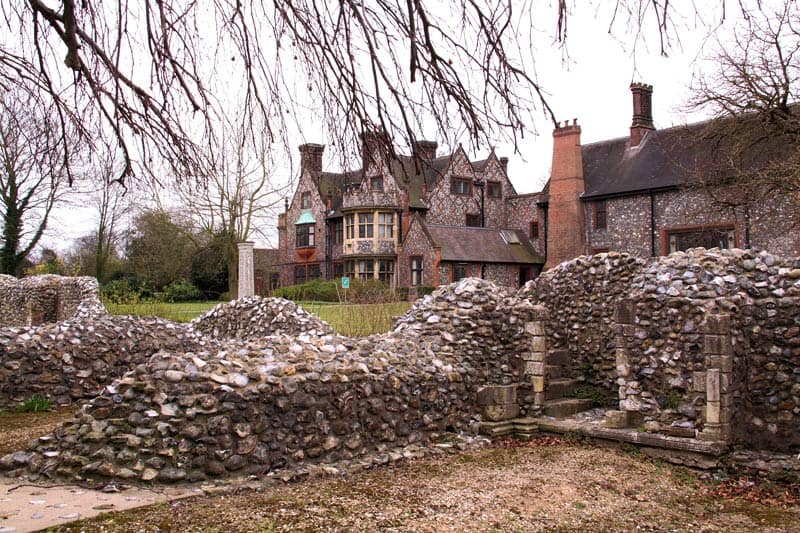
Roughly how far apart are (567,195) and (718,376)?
88.5 ft

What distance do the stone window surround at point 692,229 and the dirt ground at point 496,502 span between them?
861 inches

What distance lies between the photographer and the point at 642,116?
33.8 m

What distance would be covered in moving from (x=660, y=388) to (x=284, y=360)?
4.66 meters

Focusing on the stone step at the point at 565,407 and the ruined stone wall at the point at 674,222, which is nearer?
the stone step at the point at 565,407

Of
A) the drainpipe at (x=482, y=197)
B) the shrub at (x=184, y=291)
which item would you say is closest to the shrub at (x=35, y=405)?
the shrub at (x=184, y=291)

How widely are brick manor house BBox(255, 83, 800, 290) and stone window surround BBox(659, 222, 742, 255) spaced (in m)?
0.05

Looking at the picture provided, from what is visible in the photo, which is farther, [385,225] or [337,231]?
[337,231]

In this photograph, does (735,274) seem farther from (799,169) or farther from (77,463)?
(799,169)

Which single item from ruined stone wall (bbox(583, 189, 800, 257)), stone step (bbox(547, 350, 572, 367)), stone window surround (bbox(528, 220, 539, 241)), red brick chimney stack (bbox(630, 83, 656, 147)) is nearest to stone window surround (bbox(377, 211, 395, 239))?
stone window surround (bbox(528, 220, 539, 241))

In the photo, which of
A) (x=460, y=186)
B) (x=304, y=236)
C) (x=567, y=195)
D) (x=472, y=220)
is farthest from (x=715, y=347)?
(x=304, y=236)

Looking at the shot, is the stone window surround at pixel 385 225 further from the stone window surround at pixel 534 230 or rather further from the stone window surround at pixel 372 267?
the stone window surround at pixel 534 230

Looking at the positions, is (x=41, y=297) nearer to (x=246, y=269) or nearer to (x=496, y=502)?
(x=246, y=269)

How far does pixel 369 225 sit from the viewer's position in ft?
A: 123

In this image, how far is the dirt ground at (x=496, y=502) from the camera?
19.2ft
